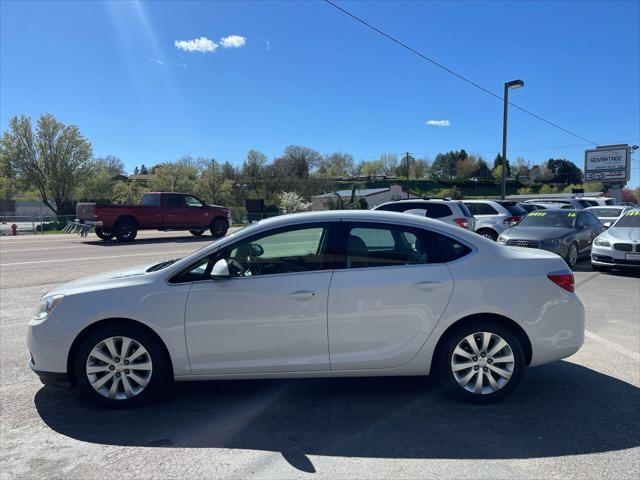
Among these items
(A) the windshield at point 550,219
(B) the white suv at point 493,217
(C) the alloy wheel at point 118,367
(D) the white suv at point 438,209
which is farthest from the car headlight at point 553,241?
(C) the alloy wheel at point 118,367

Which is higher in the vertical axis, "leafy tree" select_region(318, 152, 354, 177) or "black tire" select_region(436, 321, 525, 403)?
"leafy tree" select_region(318, 152, 354, 177)

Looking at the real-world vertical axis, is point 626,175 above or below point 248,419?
above

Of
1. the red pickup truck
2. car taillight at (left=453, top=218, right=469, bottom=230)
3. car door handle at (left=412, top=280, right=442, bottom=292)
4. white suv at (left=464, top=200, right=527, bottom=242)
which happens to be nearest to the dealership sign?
white suv at (left=464, top=200, right=527, bottom=242)

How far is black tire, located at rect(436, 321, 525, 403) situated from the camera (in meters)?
3.83

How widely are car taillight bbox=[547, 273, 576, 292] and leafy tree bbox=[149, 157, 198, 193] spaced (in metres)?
68.1

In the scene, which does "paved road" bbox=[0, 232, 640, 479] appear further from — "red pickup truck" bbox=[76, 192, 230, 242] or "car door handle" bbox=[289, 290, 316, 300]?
"red pickup truck" bbox=[76, 192, 230, 242]

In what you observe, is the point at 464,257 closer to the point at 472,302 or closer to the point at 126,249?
the point at 472,302

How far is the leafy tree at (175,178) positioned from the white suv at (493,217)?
57.6 meters

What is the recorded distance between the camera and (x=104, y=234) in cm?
1983

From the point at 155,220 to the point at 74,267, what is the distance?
29.3 ft

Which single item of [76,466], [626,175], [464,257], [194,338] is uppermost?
[626,175]

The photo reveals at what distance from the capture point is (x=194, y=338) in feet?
12.3

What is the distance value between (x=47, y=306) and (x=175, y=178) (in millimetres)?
70250

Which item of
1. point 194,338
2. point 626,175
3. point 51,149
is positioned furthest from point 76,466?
point 626,175
